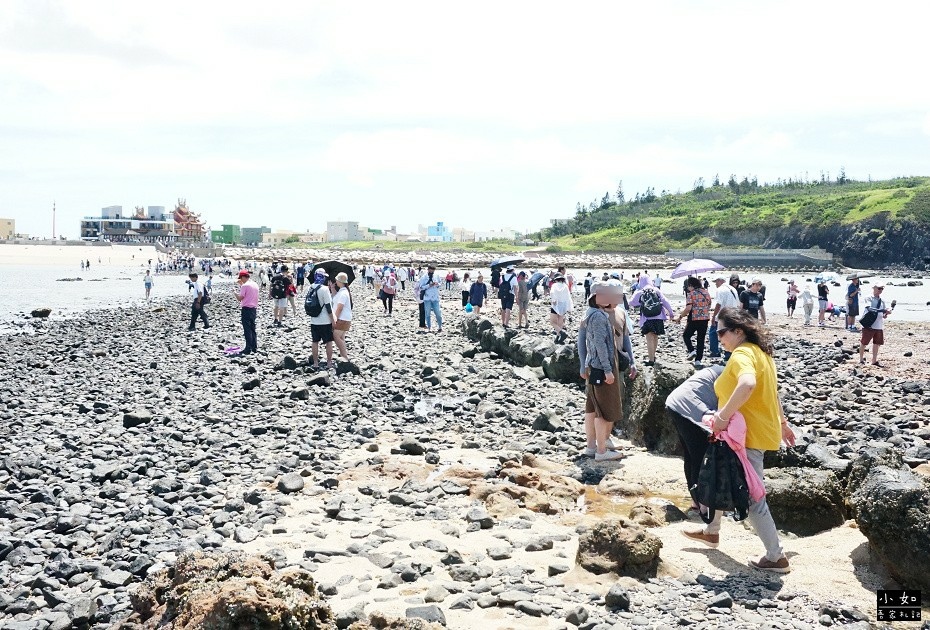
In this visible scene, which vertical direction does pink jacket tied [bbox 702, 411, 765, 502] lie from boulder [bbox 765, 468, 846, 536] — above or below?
above

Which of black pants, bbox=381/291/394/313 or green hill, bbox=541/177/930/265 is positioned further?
green hill, bbox=541/177/930/265

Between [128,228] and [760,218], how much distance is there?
116863mm

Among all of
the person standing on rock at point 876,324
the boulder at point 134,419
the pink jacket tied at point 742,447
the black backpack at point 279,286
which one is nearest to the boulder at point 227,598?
the pink jacket tied at point 742,447

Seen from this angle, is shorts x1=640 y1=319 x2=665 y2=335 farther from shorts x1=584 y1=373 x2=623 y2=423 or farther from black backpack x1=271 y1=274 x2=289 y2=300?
black backpack x1=271 y1=274 x2=289 y2=300

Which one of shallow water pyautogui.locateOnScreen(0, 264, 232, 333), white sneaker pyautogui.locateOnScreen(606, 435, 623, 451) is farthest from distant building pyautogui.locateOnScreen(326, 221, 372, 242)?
white sneaker pyautogui.locateOnScreen(606, 435, 623, 451)

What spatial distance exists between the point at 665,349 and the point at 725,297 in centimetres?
427

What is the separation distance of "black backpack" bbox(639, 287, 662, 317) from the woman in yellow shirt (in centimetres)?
934

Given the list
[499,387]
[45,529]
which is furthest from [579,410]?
[45,529]

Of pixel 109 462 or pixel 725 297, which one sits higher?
pixel 725 297

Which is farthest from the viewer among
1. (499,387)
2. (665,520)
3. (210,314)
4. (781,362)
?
(210,314)

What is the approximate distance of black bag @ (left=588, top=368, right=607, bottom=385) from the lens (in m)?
8.28

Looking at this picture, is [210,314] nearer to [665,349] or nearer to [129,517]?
[665,349]

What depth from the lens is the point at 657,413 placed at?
31.2 feet

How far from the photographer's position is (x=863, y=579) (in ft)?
17.5
